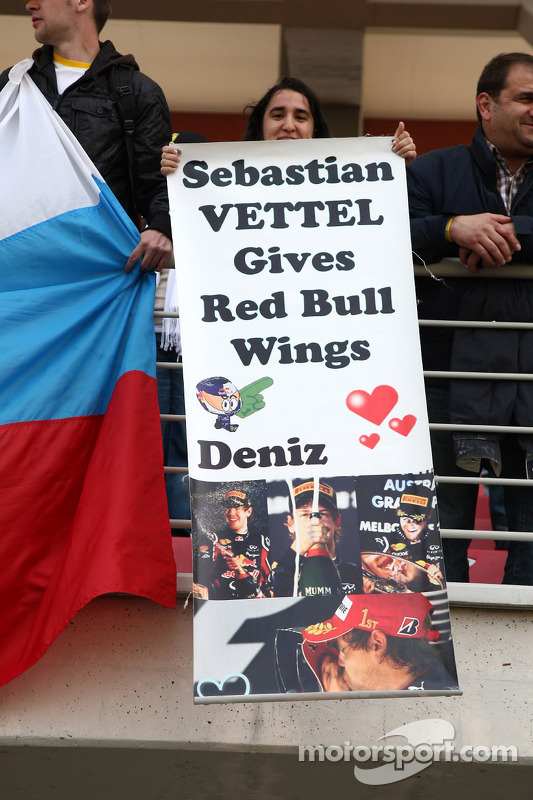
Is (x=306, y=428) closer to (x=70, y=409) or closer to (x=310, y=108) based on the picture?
(x=70, y=409)

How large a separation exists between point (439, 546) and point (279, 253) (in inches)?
38.7

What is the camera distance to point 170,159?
305 cm

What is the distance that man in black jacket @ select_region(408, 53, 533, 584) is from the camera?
10.7 ft

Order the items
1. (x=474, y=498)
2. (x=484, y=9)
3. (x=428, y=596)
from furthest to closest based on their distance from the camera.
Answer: (x=484, y=9) < (x=474, y=498) < (x=428, y=596)

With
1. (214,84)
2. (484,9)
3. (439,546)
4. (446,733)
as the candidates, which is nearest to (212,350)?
(439,546)

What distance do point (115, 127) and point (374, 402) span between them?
4.64 ft

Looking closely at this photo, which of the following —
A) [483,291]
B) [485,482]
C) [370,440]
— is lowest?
[485,482]

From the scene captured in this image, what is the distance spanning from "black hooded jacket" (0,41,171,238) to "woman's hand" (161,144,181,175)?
32 centimetres

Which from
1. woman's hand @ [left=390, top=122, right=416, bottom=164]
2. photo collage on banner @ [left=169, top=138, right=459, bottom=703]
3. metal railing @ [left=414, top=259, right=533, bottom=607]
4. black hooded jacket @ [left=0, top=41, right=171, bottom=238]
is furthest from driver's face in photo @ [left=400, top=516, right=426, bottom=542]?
black hooded jacket @ [left=0, top=41, right=171, bottom=238]

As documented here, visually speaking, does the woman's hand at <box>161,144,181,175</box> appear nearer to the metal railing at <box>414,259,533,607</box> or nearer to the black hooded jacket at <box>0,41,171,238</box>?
the black hooded jacket at <box>0,41,171,238</box>

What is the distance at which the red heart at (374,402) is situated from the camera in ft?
9.21

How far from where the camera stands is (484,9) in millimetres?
7578

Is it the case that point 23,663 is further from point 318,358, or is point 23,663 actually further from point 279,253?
point 279,253

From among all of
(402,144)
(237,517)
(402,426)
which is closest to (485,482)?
(402,426)
